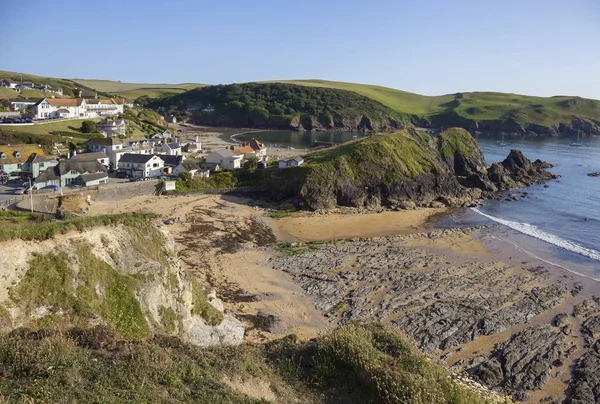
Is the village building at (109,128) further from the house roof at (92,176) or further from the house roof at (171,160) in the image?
the house roof at (92,176)

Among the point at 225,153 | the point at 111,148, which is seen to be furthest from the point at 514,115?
the point at 111,148

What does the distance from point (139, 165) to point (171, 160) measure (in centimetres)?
487

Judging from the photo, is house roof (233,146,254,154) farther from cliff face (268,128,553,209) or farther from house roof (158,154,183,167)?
cliff face (268,128,553,209)

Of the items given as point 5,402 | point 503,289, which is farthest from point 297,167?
point 5,402

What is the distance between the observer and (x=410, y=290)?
2980cm

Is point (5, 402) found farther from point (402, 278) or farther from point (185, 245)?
point (185, 245)

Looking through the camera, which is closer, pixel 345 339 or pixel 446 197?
pixel 345 339

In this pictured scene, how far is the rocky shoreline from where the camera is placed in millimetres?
21264

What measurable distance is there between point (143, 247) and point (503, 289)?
24113 millimetres

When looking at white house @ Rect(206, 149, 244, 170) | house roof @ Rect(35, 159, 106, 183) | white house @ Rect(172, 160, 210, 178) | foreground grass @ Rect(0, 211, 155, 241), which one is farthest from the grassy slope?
foreground grass @ Rect(0, 211, 155, 241)

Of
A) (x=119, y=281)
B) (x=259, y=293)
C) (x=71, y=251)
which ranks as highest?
(x=71, y=251)

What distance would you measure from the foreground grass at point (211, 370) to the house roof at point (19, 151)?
4491 centimetres

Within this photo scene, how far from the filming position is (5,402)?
8.02 meters

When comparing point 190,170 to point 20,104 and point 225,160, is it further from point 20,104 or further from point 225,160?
point 20,104
